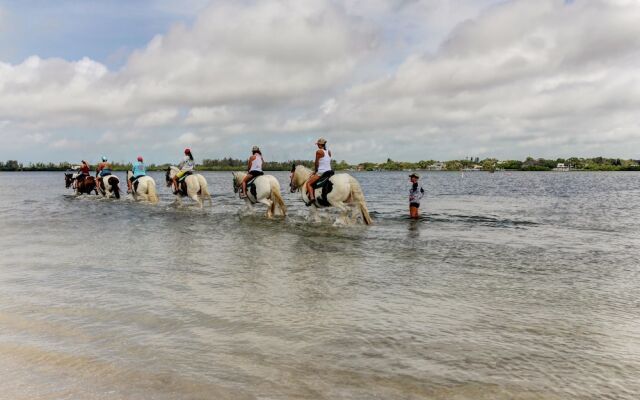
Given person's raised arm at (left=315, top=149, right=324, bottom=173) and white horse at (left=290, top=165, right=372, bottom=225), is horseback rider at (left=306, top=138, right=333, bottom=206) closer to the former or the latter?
person's raised arm at (left=315, top=149, right=324, bottom=173)

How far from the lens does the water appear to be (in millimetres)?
4223

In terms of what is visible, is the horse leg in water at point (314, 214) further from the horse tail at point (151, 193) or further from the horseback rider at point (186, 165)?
the horse tail at point (151, 193)

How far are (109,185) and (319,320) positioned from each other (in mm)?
29265

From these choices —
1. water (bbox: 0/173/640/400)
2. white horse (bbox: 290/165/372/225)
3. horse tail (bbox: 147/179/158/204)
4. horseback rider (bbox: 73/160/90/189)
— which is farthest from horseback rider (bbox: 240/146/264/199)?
horseback rider (bbox: 73/160/90/189)

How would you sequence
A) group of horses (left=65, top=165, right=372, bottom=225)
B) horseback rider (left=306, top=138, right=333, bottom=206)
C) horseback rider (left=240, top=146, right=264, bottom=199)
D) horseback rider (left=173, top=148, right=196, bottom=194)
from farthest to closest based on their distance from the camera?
horseback rider (left=173, top=148, right=196, bottom=194) → horseback rider (left=240, top=146, right=264, bottom=199) → group of horses (left=65, top=165, right=372, bottom=225) → horseback rider (left=306, top=138, right=333, bottom=206)

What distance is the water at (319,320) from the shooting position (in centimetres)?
422

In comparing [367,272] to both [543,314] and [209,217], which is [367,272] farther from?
[209,217]

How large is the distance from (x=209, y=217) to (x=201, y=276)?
12.0 m

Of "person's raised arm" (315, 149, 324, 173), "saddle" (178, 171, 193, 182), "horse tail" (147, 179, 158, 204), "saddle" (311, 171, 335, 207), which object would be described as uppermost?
"person's raised arm" (315, 149, 324, 173)

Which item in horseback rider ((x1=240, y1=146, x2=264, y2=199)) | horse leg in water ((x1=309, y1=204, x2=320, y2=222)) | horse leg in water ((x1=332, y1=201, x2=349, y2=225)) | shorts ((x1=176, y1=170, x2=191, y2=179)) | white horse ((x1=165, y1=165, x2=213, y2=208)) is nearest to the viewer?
horse leg in water ((x1=332, y1=201, x2=349, y2=225))

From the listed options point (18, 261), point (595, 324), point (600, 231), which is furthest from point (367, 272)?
point (600, 231)

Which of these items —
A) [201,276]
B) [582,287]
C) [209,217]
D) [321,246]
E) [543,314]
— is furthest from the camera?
[209,217]

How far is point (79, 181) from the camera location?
113ft

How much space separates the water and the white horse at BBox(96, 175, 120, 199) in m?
18.4
